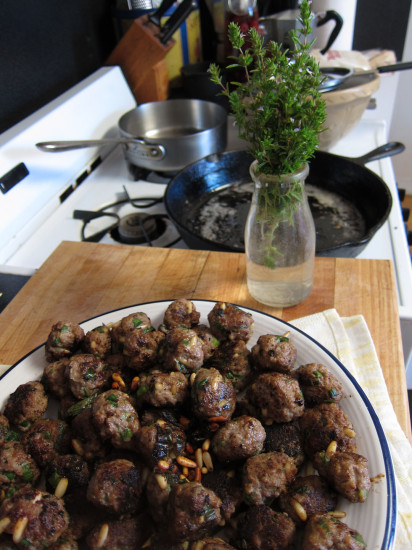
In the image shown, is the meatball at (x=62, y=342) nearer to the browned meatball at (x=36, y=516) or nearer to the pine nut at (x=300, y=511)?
the browned meatball at (x=36, y=516)

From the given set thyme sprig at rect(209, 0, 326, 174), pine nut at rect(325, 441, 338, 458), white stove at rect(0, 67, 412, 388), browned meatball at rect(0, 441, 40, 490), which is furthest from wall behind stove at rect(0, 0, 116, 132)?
pine nut at rect(325, 441, 338, 458)

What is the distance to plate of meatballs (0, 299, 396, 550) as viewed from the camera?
55cm

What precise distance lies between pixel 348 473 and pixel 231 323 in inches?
12.2

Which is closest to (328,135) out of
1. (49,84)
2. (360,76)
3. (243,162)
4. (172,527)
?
(360,76)

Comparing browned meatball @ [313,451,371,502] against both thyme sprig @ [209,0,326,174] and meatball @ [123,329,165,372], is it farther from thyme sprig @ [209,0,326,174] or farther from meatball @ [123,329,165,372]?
thyme sprig @ [209,0,326,174]

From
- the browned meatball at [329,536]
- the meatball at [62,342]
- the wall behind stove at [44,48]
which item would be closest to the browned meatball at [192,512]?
the browned meatball at [329,536]

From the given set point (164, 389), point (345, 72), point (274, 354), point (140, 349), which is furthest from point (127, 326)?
point (345, 72)

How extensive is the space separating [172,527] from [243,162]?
1191mm

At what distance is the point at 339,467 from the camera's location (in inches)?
22.9

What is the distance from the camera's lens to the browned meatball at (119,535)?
0.54 m

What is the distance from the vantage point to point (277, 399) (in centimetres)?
67

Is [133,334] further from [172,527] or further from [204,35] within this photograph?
[204,35]

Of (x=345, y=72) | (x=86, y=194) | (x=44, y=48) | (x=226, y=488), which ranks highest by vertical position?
(x=44, y=48)

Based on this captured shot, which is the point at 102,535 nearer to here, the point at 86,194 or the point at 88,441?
the point at 88,441
